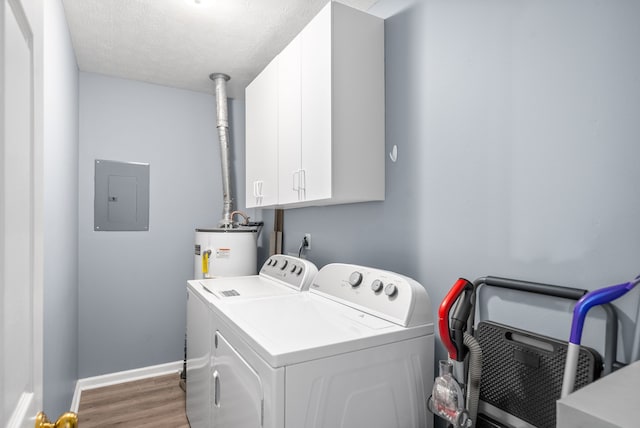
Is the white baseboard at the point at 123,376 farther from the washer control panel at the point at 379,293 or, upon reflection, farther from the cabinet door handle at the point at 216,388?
the washer control panel at the point at 379,293

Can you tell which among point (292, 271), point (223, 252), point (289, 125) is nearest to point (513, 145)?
point (289, 125)

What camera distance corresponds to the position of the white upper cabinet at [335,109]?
1.55 m

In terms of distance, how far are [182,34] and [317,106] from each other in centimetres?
118

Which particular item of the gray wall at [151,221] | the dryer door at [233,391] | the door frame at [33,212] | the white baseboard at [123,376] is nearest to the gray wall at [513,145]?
the dryer door at [233,391]

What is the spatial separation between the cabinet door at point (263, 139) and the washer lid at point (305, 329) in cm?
70

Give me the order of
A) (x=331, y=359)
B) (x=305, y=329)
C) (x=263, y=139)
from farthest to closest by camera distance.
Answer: (x=263, y=139), (x=305, y=329), (x=331, y=359)

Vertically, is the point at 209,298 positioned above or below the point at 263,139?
below

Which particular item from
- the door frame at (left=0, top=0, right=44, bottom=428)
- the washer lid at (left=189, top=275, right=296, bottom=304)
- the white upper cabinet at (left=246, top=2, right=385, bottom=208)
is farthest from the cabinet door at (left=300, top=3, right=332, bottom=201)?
the door frame at (left=0, top=0, right=44, bottom=428)

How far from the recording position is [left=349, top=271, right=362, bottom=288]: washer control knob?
5.07ft

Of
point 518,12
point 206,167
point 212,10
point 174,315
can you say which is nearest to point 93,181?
point 206,167

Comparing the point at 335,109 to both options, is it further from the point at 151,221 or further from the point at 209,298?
the point at 151,221

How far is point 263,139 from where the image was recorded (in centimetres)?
218

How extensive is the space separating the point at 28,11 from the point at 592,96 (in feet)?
4.34

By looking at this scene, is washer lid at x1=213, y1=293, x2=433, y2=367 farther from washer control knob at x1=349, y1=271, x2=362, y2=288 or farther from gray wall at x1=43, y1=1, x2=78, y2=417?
gray wall at x1=43, y1=1, x2=78, y2=417
